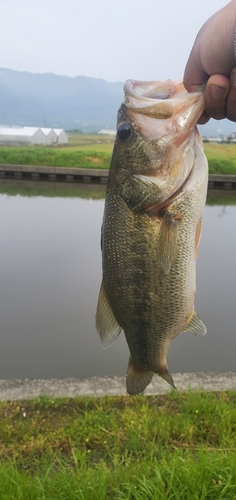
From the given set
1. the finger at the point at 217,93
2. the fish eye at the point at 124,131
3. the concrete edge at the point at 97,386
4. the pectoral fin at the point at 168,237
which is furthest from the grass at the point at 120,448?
the finger at the point at 217,93

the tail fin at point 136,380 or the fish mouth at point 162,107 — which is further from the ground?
the fish mouth at point 162,107

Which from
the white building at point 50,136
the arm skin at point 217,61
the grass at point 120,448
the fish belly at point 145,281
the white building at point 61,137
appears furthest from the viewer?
the white building at point 61,137

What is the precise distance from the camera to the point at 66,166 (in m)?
22.1

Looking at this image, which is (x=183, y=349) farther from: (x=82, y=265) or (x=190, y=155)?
(x=190, y=155)

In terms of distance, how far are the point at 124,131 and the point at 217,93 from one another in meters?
0.36

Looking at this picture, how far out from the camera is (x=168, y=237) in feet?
4.67

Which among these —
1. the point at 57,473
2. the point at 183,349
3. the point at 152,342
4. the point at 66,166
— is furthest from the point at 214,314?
the point at 66,166

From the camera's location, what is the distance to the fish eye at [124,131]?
58.0 inches

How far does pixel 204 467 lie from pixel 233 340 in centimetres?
323

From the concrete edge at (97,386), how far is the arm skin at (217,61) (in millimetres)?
2504

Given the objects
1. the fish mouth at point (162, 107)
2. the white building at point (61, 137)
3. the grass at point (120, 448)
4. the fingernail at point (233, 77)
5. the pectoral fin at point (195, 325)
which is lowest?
the grass at point (120, 448)

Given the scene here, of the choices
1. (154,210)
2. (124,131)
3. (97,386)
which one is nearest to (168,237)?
(154,210)

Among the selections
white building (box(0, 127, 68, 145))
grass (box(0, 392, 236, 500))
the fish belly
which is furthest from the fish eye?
white building (box(0, 127, 68, 145))

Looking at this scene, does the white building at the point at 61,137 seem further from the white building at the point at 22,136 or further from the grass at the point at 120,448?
the grass at the point at 120,448
